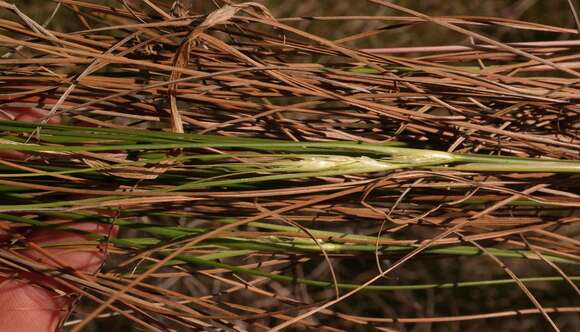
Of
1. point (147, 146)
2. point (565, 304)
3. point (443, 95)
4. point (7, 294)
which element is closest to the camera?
point (147, 146)

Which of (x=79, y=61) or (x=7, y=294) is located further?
(x=7, y=294)

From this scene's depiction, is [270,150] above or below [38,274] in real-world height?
above

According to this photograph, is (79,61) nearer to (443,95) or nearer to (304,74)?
(304,74)

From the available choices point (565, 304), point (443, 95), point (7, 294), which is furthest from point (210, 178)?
point (565, 304)

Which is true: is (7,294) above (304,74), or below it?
below

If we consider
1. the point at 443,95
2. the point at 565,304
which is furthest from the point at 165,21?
the point at 565,304

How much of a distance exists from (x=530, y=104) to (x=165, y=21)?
48 centimetres

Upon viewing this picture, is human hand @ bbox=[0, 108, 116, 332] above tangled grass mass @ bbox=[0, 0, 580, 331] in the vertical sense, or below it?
below

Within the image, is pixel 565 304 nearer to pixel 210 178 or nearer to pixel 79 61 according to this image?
pixel 210 178

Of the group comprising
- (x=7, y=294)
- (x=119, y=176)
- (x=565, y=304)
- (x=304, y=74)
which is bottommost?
(x=565, y=304)

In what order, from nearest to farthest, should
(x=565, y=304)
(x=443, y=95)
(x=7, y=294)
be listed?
1. (x=443, y=95)
2. (x=7, y=294)
3. (x=565, y=304)

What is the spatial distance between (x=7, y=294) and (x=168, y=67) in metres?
0.51

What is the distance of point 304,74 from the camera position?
0.79 metres

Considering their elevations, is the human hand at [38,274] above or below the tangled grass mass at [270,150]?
below
